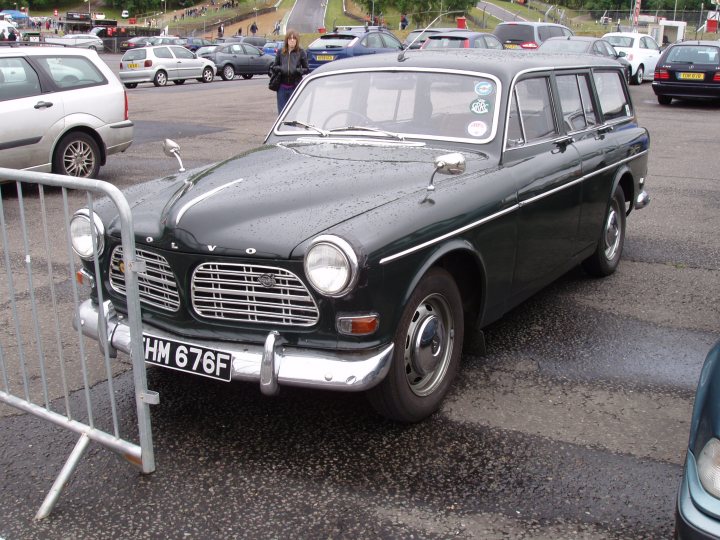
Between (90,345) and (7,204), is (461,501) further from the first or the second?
(7,204)

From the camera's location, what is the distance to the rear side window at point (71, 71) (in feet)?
31.4

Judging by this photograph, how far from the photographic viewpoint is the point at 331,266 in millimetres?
3400

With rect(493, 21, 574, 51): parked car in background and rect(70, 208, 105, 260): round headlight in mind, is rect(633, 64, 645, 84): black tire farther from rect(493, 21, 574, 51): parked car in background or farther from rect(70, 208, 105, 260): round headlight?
rect(70, 208, 105, 260): round headlight

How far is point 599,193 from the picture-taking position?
5.83 m

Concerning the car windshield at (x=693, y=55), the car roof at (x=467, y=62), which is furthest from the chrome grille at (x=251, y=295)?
the car windshield at (x=693, y=55)

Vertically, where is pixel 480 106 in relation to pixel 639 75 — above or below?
above

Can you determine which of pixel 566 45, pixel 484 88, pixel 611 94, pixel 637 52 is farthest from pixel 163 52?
pixel 484 88

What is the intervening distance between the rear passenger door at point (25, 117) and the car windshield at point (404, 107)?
4.91m

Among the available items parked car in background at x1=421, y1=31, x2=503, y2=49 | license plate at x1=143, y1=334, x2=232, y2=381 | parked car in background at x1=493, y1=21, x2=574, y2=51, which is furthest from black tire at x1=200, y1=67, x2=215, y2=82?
license plate at x1=143, y1=334, x2=232, y2=381

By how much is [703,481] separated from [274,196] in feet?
7.53

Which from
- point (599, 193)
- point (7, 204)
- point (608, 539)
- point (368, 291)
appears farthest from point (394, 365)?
point (7, 204)

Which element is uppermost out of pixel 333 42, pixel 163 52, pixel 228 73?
pixel 333 42

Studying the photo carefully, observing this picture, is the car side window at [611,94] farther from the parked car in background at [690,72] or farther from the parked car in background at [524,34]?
the parked car in background at [524,34]

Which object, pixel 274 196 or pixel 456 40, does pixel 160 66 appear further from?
pixel 274 196
